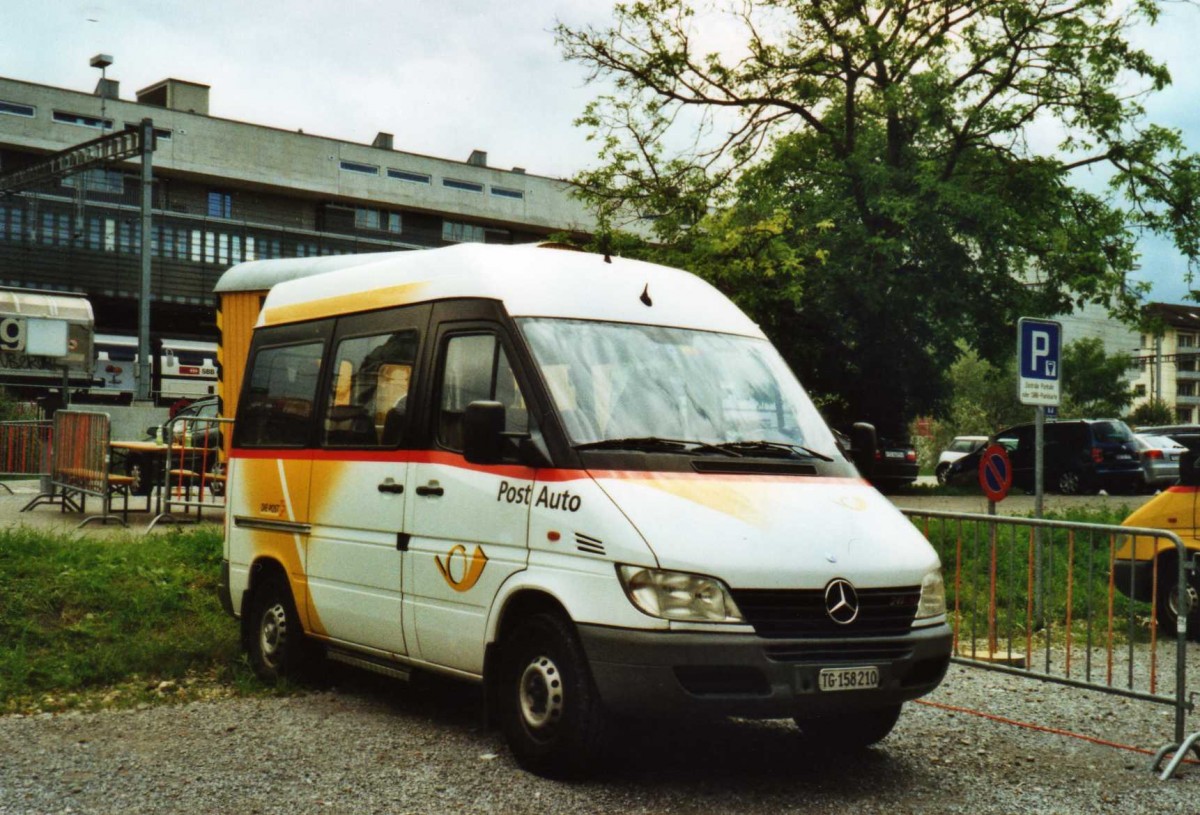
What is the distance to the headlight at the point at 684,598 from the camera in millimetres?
5699

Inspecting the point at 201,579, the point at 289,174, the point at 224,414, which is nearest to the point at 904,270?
the point at 224,414

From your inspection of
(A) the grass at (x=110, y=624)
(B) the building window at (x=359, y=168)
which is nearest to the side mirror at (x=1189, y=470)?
(A) the grass at (x=110, y=624)

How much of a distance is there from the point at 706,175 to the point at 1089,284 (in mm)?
8984

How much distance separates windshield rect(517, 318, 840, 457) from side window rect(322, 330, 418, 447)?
102cm

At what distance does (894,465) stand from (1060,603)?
23.8 meters

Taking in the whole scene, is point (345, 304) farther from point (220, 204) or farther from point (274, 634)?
point (220, 204)

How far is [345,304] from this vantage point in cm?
826

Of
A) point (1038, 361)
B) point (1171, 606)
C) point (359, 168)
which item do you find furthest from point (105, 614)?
point (359, 168)

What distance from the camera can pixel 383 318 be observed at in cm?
781

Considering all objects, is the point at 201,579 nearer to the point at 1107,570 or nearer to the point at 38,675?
the point at 38,675

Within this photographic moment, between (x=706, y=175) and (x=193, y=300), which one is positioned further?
(x=193, y=300)

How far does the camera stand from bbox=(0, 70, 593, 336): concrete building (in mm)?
51844

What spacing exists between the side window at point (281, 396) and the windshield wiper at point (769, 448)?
295 cm

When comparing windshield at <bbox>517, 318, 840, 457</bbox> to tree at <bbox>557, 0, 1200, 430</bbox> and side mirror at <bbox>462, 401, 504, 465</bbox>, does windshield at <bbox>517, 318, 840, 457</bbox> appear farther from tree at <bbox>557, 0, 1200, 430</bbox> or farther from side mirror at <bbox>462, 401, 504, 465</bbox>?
tree at <bbox>557, 0, 1200, 430</bbox>
